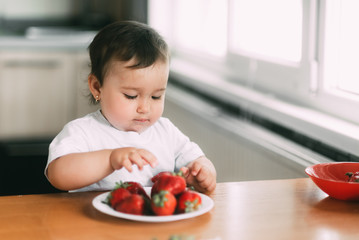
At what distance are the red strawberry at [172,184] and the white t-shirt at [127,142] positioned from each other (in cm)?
27

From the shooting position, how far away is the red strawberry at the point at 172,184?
1066mm

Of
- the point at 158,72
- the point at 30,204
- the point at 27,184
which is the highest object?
the point at 158,72

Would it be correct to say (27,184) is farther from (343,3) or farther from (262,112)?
(343,3)

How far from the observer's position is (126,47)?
1.29 meters

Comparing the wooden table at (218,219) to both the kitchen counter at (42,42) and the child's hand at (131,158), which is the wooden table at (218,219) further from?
the kitchen counter at (42,42)

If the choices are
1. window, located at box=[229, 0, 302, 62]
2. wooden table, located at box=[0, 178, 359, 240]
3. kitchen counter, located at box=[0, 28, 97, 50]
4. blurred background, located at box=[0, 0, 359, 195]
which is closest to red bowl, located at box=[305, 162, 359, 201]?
wooden table, located at box=[0, 178, 359, 240]

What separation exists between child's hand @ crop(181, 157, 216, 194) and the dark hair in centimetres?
25

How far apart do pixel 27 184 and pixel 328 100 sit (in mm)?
1127

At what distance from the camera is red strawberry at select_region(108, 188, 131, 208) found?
1074 millimetres

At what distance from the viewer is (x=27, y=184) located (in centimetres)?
217

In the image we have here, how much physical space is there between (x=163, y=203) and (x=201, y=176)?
25cm

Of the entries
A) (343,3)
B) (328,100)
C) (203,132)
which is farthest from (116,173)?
(203,132)

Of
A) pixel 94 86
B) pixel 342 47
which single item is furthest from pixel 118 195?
pixel 342 47

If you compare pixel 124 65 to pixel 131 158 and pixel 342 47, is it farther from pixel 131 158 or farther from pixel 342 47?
pixel 342 47
